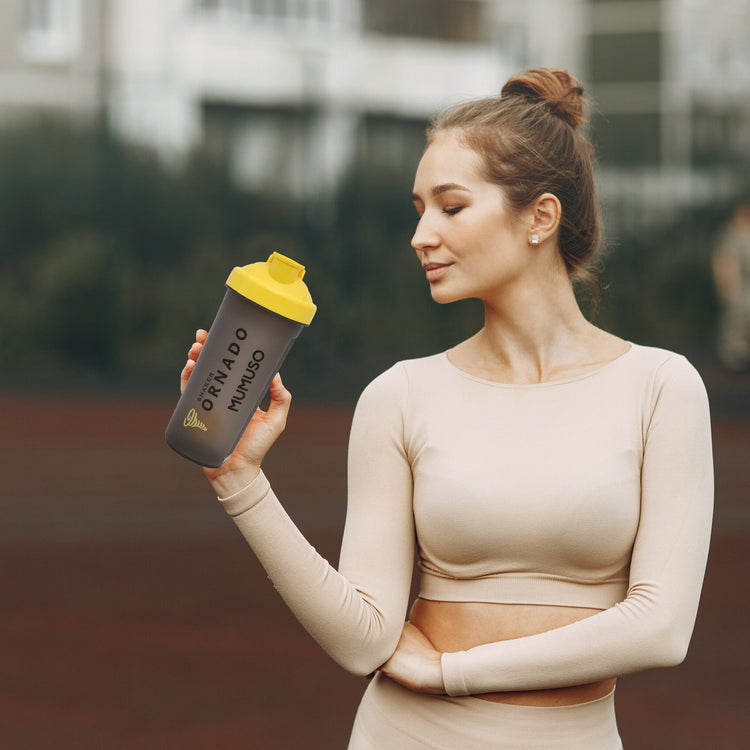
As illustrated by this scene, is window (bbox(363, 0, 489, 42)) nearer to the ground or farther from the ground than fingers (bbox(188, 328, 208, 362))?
farther from the ground

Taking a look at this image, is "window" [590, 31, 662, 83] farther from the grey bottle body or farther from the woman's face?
the grey bottle body

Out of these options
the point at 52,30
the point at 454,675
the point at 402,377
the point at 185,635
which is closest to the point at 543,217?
the point at 402,377

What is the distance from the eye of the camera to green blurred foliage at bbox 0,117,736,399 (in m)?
17.6

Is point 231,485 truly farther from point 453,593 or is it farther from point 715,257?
point 715,257

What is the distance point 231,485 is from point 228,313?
0.83 feet

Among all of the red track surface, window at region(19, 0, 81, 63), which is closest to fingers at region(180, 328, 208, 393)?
the red track surface

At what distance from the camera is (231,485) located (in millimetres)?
2070

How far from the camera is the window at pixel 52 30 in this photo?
25.9 meters

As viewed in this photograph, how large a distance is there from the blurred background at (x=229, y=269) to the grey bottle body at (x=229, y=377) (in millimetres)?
836

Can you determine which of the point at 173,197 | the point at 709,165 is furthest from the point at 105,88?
the point at 709,165

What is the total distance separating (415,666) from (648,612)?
348 millimetres

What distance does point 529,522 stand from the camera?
2.10m

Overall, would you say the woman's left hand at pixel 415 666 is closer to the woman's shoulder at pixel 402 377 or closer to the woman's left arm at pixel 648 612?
the woman's left arm at pixel 648 612

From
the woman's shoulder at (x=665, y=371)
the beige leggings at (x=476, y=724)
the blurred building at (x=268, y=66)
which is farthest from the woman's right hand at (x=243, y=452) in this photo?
the blurred building at (x=268, y=66)
